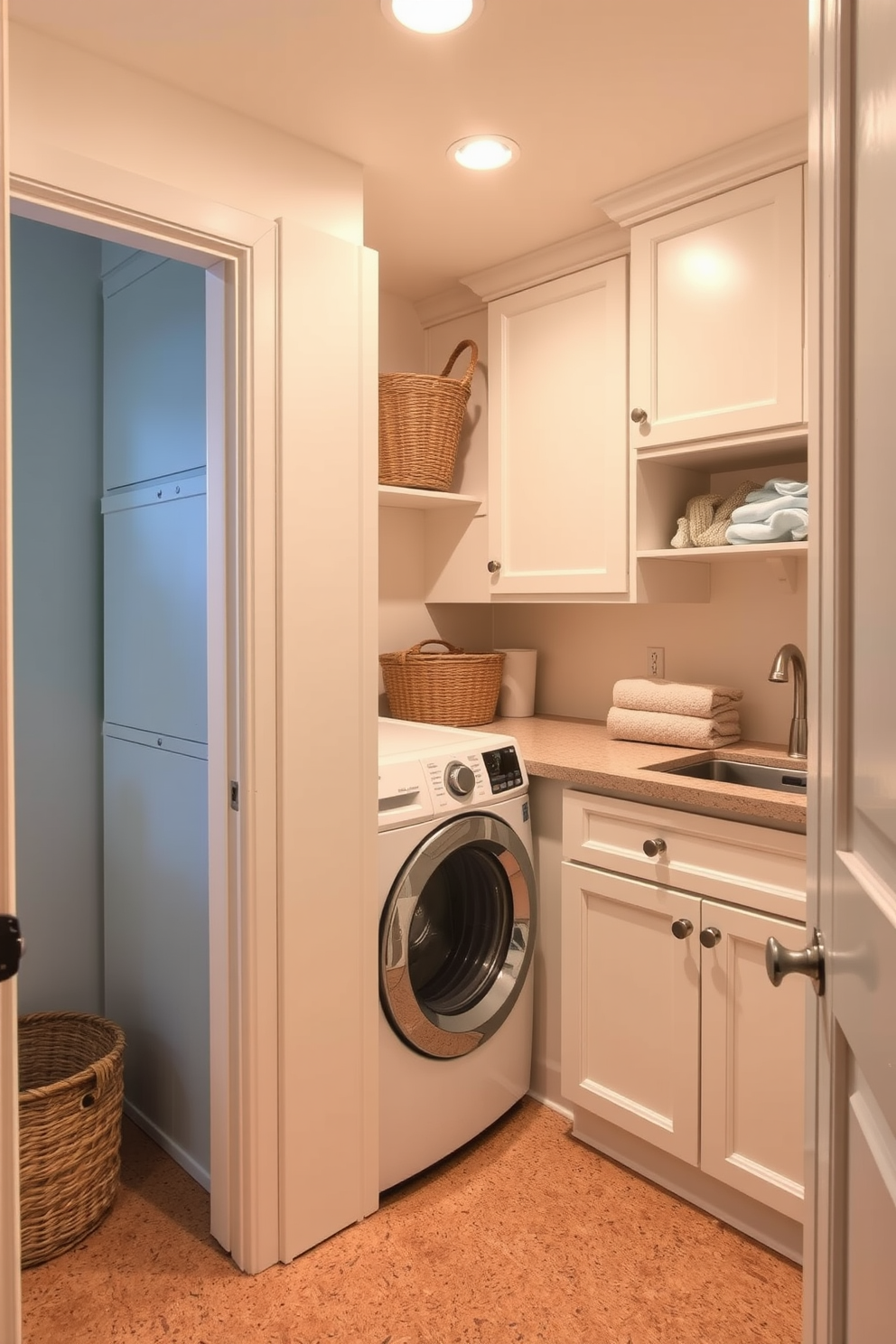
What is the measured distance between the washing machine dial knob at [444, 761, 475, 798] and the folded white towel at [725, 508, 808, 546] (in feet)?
2.75

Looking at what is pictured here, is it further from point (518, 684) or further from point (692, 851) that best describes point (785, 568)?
point (518, 684)

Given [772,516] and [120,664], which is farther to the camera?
[120,664]

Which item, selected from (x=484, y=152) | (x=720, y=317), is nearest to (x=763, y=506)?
(x=720, y=317)

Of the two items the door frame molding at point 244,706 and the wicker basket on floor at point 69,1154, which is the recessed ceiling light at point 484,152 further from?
the wicker basket on floor at point 69,1154

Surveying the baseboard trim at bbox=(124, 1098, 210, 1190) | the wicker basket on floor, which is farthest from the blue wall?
the wicker basket on floor

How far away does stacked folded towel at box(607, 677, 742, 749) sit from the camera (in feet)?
7.52

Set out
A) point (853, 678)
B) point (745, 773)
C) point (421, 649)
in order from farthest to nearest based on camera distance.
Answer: point (421, 649) → point (745, 773) → point (853, 678)

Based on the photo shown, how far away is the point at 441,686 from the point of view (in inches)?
104

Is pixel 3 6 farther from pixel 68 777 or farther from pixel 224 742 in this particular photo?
pixel 68 777

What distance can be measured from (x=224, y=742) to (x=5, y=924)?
88 centimetres

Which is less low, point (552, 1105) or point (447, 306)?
point (447, 306)

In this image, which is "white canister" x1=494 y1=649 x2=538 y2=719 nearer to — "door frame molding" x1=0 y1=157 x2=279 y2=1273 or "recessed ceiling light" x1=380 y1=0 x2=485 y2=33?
"door frame molding" x1=0 y1=157 x2=279 y2=1273

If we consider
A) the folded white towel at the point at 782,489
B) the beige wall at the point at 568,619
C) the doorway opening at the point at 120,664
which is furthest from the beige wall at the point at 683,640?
the doorway opening at the point at 120,664

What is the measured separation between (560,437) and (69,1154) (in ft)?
6.85
